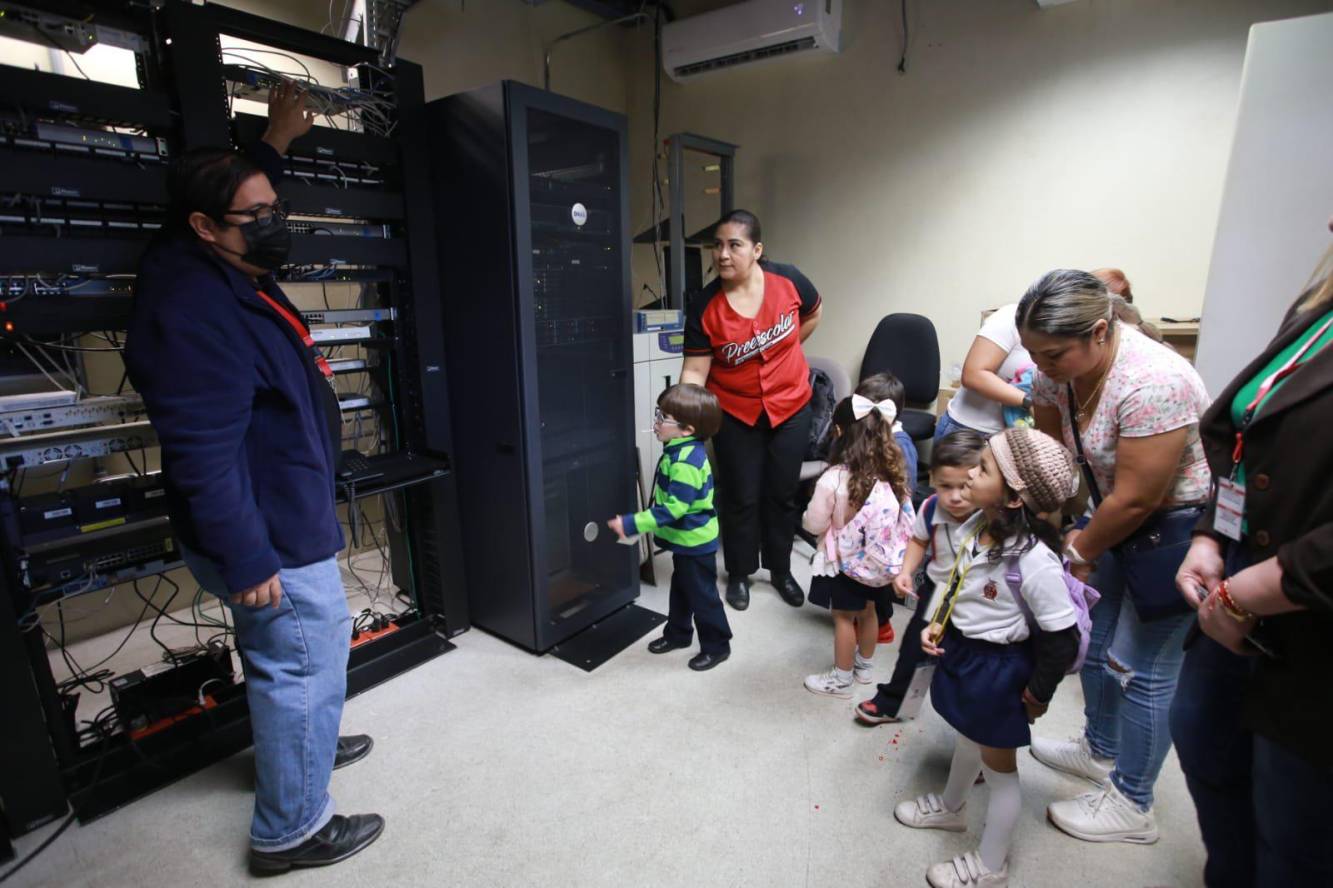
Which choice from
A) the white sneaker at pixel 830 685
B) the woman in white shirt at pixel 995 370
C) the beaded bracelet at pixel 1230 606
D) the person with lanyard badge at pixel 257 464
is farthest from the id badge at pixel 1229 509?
the person with lanyard badge at pixel 257 464

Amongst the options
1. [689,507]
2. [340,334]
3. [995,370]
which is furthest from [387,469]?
[995,370]

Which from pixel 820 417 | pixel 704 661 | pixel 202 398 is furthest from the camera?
pixel 820 417

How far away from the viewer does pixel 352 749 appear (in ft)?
6.03

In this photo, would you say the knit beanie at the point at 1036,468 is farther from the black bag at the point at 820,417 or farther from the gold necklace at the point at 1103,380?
the black bag at the point at 820,417

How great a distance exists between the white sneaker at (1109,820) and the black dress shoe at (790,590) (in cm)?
121

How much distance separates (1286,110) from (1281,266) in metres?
0.47

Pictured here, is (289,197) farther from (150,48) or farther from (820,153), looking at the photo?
(820,153)

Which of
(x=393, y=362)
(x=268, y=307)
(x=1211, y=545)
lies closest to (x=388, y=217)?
(x=393, y=362)

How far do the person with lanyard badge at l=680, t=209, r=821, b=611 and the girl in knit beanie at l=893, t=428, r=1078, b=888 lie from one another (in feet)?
3.85

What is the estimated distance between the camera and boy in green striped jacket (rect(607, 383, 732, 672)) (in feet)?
6.65

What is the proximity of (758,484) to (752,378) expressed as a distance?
1.41ft

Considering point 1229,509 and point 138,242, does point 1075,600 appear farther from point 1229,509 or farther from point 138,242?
point 138,242

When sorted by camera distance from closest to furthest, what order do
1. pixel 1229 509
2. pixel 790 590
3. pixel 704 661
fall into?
pixel 1229 509 < pixel 704 661 < pixel 790 590

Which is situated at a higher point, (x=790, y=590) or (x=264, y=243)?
(x=264, y=243)
